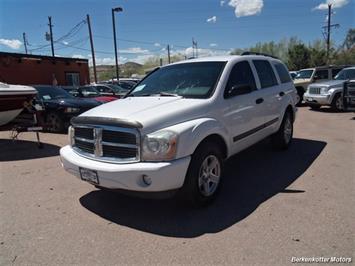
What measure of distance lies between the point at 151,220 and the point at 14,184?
110 inches

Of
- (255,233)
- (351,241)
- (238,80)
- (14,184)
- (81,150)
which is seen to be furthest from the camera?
(14,184)

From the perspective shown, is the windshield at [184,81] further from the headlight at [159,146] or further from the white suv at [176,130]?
the headlight at [159,146]

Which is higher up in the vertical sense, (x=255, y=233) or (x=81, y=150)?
(x=81, y=150)

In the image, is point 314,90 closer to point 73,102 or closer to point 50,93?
point 73,102

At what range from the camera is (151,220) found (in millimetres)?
3811

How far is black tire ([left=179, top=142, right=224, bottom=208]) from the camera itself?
373 cm

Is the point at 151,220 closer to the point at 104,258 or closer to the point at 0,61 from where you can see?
the point at 104,258

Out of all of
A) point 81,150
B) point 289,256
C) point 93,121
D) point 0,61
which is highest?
point 0,61

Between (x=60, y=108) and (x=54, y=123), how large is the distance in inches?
22.8

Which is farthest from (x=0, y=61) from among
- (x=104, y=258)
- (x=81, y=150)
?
(x=104, y=258)

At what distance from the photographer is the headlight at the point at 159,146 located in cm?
348

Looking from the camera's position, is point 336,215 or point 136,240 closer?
point 136,240

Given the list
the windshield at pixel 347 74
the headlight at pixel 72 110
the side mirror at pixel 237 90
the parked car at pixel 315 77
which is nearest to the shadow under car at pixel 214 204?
the side mirror at pixel 237 90

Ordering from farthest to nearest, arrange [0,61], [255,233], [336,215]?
[0,61] → [336,215] → [255,233]
